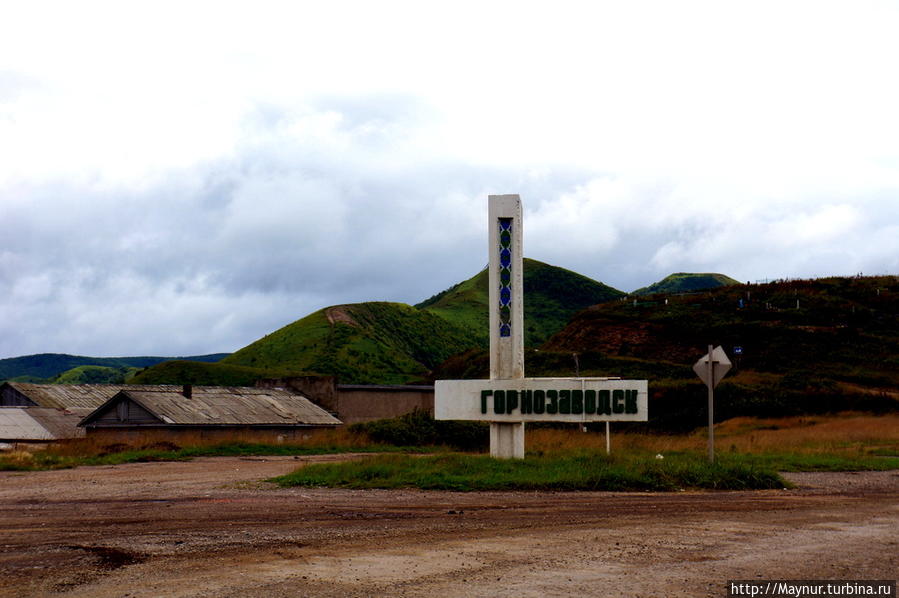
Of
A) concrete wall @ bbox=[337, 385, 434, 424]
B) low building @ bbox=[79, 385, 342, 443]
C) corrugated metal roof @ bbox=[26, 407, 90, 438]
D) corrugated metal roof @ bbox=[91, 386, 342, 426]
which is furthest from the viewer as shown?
concrete wall @ bbox=[337, 385, 434, 424]

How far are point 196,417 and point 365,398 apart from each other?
17.5 meters

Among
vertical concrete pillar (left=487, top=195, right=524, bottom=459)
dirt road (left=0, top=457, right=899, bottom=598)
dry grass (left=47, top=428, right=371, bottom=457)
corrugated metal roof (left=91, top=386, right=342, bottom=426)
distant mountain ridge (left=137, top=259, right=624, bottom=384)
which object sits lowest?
dry grass (left=47, top=428, right=371, bottom=457)

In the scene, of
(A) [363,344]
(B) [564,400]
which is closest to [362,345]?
(A) [363,344]

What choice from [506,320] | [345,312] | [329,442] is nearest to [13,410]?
[329,442]

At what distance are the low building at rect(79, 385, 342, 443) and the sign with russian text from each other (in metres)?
28.7

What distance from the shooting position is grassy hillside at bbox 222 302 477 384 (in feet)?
392

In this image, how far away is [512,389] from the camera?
75.8 feet

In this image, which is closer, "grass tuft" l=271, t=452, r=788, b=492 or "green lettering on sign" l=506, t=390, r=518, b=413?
"grass tuft" l=271, t=452, r=788, b=492

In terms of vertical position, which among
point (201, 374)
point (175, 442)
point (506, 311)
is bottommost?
point (175, 442)

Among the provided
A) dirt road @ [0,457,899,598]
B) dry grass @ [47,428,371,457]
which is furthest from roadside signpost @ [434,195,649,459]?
dry grass @ [47,428,371,457]

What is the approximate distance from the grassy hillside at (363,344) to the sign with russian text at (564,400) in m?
92.3

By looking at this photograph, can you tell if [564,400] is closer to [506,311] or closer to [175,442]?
[506,311]

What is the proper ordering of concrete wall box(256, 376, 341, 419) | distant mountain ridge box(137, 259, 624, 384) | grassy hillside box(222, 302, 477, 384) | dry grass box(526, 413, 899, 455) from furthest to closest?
1. grassy hillside box(222, 302, 477, 384)
2. distant mountain ridge box(137, 259, 624, 384)
3. concrete wall box(256, 376, 341, 419)
4. dry grass box(526, 413, 899, 455)

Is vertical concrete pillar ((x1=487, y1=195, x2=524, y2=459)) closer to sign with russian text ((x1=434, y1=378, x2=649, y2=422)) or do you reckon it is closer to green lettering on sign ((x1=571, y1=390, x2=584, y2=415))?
sign with russian text ((x1=434, y1=378, x2=649, y2=422))
